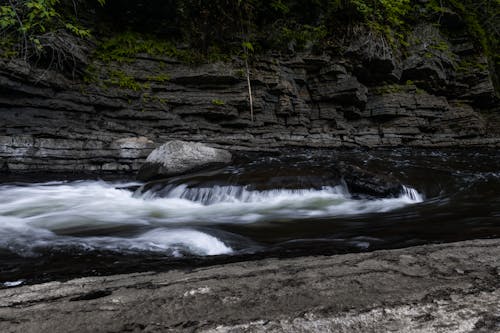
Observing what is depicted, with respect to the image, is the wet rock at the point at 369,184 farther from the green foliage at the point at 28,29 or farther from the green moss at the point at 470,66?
the green moss at the point at 470,66

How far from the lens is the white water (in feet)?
10.6

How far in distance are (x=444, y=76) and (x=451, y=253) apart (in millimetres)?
15461

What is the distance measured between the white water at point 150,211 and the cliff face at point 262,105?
6.82 ft

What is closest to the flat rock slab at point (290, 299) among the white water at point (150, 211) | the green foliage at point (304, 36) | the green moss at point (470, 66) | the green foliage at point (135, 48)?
the white water at point (150, 211)

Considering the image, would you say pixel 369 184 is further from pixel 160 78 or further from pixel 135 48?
pixel 135 48

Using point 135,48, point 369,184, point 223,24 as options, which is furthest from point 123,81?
point 369,184

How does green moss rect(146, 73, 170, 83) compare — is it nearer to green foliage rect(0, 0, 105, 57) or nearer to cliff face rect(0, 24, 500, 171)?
cliff face rect(0, 24, 500, 171)

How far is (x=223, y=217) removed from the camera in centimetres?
485

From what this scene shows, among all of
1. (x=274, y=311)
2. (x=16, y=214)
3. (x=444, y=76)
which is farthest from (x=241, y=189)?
(x=444, y=76)

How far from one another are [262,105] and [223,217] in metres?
8.18

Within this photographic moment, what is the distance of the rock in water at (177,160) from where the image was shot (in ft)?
26.3

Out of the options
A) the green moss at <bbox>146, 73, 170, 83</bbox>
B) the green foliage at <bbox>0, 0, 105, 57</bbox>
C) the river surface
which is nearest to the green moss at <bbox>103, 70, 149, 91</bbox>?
the green moss at <bbox>146, 73, 170, 83</bbox>

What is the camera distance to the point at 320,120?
1345 centimetres

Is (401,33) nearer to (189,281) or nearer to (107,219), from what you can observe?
(107,219)
